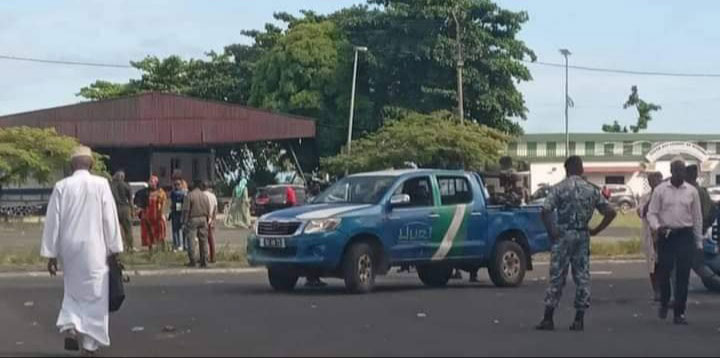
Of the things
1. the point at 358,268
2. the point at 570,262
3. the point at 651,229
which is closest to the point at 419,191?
the point at 358,268

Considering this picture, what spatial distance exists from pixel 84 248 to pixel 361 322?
427 centimetres

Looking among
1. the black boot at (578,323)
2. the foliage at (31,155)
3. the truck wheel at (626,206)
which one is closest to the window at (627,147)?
the truck wheel at (626,206)

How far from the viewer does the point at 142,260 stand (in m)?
26.6

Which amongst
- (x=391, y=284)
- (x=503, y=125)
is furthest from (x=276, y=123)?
(x=391, y=284)

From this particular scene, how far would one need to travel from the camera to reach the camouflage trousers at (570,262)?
14555 millimetres

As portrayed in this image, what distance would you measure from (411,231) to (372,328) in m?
5.66

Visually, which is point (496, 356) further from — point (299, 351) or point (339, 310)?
point (339, 310)

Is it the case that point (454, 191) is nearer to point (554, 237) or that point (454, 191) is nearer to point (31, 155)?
point (554, 237)

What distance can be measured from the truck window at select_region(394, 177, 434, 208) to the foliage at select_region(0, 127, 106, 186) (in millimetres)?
29953

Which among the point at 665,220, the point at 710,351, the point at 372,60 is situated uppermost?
the point at 372,60

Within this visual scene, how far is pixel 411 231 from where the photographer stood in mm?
20250

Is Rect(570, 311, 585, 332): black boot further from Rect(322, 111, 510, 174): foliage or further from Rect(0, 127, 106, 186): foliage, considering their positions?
Rect(0, 127, 106, 186): foliage

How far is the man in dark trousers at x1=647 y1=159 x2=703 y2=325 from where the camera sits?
15734 millimetres

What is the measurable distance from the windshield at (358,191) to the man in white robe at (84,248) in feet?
27.5
